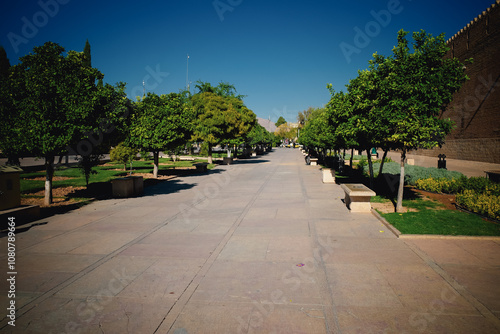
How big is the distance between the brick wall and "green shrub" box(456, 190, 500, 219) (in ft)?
56.5

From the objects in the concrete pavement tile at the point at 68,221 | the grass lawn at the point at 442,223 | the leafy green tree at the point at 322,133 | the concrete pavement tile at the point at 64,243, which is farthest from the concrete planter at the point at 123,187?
the grass lawn at the point at 442,223

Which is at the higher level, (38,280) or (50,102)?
(50,102)

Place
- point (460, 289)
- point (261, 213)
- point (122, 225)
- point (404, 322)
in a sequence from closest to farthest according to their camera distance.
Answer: point (404, 322) → point (460, 289) → point (122, 225) → point (261, 213)

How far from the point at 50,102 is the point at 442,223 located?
41.6 feet

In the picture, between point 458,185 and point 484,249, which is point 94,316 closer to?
point 484,249

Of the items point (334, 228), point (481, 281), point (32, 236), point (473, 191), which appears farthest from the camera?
point (473, 191)

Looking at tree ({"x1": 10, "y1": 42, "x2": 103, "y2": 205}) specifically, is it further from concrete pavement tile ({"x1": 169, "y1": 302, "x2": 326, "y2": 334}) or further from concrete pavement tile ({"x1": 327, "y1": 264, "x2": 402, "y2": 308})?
concrete pavement tile ({"x1": 327, "y1": 264, "x2": 402, "y2": 308})

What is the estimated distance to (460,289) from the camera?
4.21 meters

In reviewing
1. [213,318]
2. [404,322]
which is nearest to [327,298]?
[404,322]

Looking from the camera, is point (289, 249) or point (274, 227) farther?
point (274, 227)

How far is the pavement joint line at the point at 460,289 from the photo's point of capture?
3549 millimetres

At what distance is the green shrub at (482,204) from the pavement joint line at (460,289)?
3.96m

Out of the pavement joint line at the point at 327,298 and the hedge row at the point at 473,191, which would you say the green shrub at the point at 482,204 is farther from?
the pavement joint line at the point at 327,298

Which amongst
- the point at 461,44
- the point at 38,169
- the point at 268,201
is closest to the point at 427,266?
the point at 268,201
